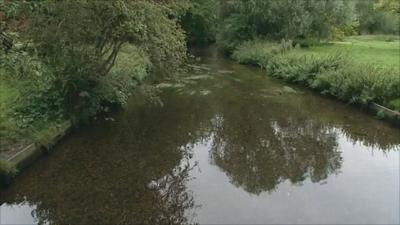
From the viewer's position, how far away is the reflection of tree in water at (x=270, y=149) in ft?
40.4

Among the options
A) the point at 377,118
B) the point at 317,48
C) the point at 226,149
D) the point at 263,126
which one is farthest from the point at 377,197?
the point at 317,48

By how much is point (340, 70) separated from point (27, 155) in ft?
49.2

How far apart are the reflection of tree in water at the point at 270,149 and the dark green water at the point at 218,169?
0.10 ft

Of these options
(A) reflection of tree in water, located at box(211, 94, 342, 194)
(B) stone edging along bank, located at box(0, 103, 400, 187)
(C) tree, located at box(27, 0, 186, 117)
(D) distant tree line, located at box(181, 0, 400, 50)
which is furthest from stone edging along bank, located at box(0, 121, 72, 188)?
(D) distant tree line, located at box(181, 0, 400, 50)

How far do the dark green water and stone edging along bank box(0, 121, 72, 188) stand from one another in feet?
0.72

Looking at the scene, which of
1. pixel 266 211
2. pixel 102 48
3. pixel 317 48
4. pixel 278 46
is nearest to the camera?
pixel 266 211

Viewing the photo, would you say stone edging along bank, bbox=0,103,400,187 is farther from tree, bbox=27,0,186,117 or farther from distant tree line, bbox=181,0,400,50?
distant tree line, bbox=181,0,400,50

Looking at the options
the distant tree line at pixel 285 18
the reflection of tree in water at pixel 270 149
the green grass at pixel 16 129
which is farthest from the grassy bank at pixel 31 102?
the distant tree line at pixel 285 18

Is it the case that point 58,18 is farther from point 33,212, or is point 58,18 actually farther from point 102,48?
point 33,212

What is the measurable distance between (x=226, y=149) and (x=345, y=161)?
3602 mm

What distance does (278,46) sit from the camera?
3366 cm

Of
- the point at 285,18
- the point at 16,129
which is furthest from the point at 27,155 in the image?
the point at 285,18

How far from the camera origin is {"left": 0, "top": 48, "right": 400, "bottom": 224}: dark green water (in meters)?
10.0

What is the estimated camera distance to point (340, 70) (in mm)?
21750
